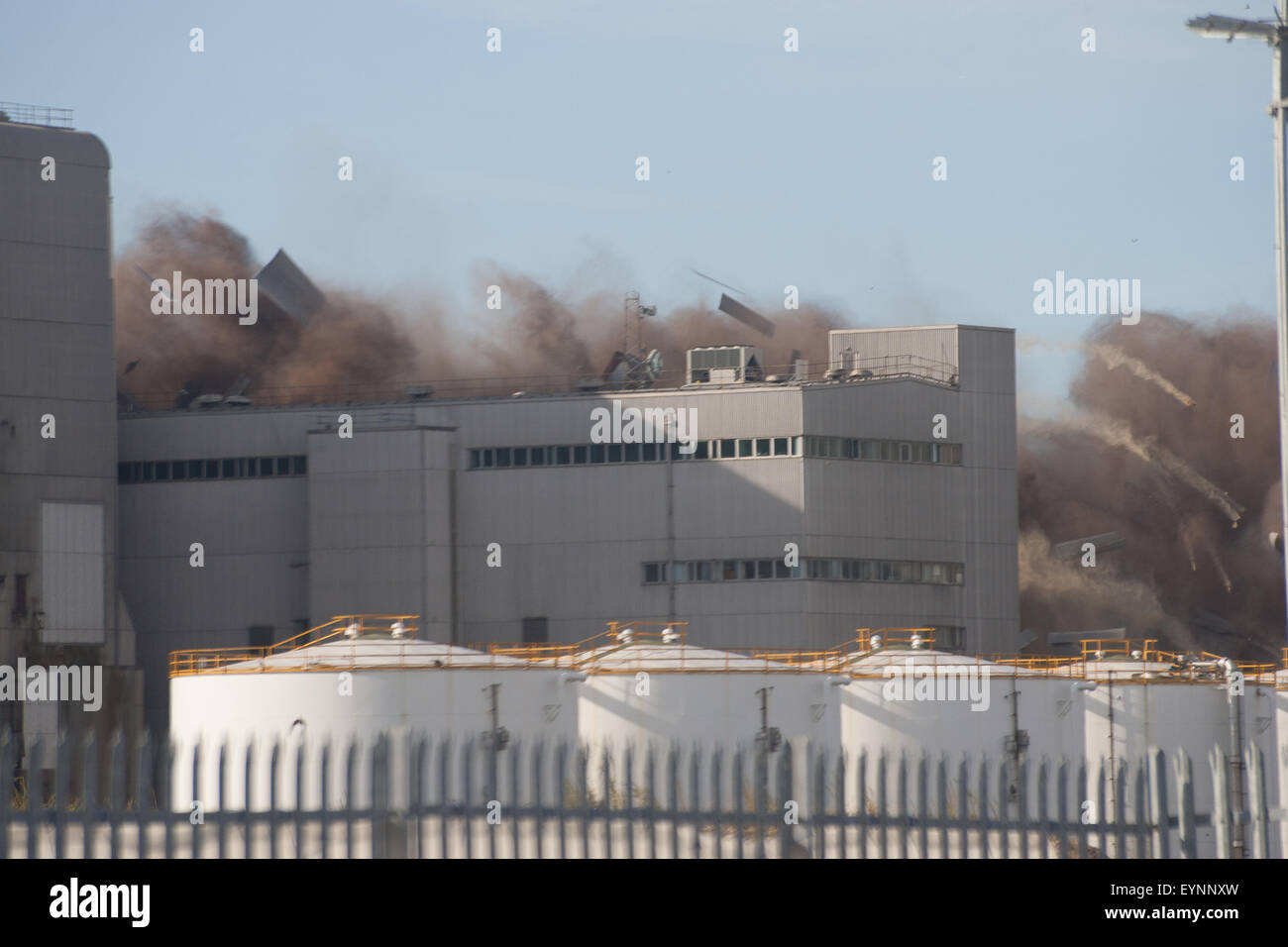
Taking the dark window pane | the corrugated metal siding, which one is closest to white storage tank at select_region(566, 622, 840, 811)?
the dark window pane

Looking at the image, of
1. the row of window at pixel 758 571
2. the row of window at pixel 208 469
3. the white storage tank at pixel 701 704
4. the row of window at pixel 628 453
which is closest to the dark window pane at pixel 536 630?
the row of window at pixel 758 571

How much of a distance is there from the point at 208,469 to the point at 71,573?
294 inches

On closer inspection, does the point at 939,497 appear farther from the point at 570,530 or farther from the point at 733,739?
the point at 733,739

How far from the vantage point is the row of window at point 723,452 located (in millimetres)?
60594

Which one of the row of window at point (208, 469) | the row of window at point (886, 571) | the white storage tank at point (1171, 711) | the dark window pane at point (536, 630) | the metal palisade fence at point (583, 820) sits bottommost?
the white storage tank at point (1171, 711)

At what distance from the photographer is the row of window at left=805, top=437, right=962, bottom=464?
60.8 m

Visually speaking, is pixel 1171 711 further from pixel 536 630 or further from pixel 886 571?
pixel 536 630

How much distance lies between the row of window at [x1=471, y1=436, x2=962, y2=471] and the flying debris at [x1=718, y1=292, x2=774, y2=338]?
2563cm

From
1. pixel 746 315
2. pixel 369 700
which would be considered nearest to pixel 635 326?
pixel 746 315

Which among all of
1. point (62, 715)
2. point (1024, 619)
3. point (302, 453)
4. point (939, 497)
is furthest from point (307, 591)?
point (1024, 619)

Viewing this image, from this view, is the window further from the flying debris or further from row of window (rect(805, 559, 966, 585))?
the flying debris

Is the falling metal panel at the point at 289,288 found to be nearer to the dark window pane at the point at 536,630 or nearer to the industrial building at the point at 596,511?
the industrial building at the point at 596,511

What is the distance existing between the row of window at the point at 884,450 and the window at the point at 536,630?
10.00 m

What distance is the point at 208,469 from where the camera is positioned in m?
65.1
